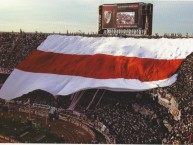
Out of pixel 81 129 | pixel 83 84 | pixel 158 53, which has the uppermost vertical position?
pixel 158 53

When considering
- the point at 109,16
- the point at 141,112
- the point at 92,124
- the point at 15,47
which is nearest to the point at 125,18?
the point at 109,16

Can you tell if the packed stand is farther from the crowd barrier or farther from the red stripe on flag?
the crowd barrier

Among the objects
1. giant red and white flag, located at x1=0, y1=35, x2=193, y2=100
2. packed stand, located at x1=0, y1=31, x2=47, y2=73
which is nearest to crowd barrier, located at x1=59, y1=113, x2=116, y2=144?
giant red and white flag, located at x1=0, y1=35, x2=193, y2=100

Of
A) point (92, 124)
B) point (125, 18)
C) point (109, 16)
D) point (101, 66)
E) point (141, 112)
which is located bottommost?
point (92, 124)

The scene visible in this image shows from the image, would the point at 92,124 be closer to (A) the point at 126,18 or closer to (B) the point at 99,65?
(B) the point at 99,65

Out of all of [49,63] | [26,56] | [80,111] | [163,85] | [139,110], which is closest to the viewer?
[163,85]

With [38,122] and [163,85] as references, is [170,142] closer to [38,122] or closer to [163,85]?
[163,85]

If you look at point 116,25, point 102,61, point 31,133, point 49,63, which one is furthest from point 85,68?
point 116,25
